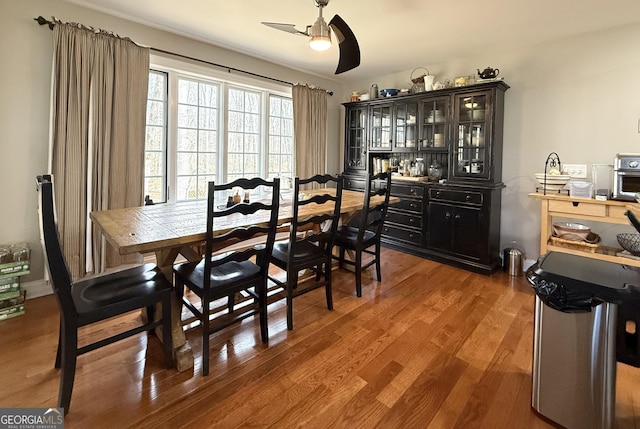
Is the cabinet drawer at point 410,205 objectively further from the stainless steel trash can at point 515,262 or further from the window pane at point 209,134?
the window pane at point 209,134

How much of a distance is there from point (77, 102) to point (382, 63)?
132 inches

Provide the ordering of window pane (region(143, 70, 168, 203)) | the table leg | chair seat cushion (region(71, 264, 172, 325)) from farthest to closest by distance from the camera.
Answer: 1. window pane (region(143, 70, 168, 203))
2. the table leg
3. chair seat cushion (region(71, 264, 172, 325))

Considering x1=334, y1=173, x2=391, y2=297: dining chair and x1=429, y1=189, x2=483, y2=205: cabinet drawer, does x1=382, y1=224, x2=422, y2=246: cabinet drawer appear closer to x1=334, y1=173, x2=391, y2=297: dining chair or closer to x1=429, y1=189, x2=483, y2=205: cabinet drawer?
x1=429, y1=189, x2=483, y2=205: cabinet drawer

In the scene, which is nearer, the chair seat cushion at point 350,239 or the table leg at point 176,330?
the table leg at point 176,330

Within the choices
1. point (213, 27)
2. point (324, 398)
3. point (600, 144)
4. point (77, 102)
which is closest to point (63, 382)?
point (324, 398)

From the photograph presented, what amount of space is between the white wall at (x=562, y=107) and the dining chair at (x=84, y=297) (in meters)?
3.65

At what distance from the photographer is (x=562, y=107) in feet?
10.7

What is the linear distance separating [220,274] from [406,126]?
3.18 meters

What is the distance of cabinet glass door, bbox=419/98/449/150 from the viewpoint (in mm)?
3783

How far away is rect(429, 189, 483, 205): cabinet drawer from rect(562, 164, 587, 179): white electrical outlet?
0.84 m

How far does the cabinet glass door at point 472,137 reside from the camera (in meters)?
3.45

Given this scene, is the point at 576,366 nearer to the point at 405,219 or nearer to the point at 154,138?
the point at 405,219

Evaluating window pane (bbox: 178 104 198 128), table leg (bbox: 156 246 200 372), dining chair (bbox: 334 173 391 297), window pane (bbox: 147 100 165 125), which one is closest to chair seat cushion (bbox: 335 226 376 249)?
dining chair (bbox: 334 173 391 297)

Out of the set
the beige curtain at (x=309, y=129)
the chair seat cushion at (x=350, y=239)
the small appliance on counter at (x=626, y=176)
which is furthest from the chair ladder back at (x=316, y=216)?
the small appliance on counter at (x=626, y=176)
